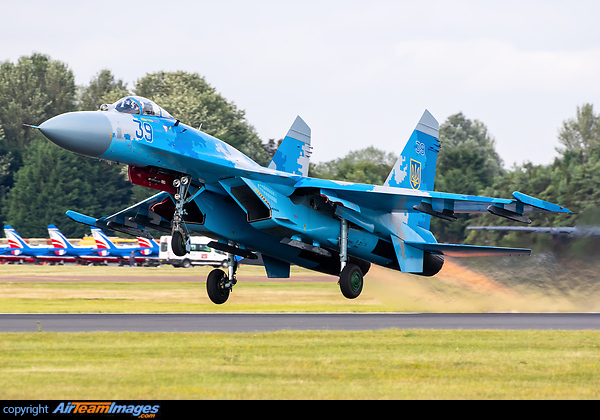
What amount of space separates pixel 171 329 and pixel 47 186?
62839 millimetres

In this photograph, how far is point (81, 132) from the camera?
14766 mm

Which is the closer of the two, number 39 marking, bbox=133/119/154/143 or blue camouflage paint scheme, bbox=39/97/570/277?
number 39 marking, bbox=133/119/154/143

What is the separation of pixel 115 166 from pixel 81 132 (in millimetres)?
64641

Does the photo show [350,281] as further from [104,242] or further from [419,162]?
[104,242]

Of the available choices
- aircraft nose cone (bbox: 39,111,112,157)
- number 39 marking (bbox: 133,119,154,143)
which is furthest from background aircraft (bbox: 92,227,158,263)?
aircraft nose cone (bbox: 39,111,112,157)

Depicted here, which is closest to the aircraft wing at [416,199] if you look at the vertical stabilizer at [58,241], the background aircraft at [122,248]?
the background aircraft at [122,248]

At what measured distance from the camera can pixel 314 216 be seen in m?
18.5

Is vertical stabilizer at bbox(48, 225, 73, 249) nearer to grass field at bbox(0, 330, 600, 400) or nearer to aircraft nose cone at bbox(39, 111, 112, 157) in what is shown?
grass field at bbox(0, 330, 600, 400)

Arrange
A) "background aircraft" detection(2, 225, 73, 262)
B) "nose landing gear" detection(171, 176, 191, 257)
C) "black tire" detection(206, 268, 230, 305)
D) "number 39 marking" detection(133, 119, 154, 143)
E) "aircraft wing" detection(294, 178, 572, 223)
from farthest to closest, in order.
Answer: "background aircraft" detection(2, 225, 73, 262) < "black tire" detection(206, 268, 230, 305) < "aircraft wing" detection(294, 178, 572, 223) < "nose landing gear" detection(171, 176, 191, 257) < "number 39 marking" detection(133, 119, 154, 143)

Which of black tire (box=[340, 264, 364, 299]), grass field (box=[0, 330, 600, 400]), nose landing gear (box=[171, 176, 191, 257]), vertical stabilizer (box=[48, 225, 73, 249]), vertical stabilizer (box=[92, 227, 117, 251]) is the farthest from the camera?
vertical stabilizer (box=[92, 227, 117, 251])

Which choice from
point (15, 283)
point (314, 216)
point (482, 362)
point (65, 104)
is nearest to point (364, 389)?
point (482, 362)

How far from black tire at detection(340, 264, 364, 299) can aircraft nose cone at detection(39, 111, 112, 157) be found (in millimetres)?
6647

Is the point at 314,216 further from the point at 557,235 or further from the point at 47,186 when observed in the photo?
the point at 47,186

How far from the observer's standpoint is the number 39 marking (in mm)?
15872
